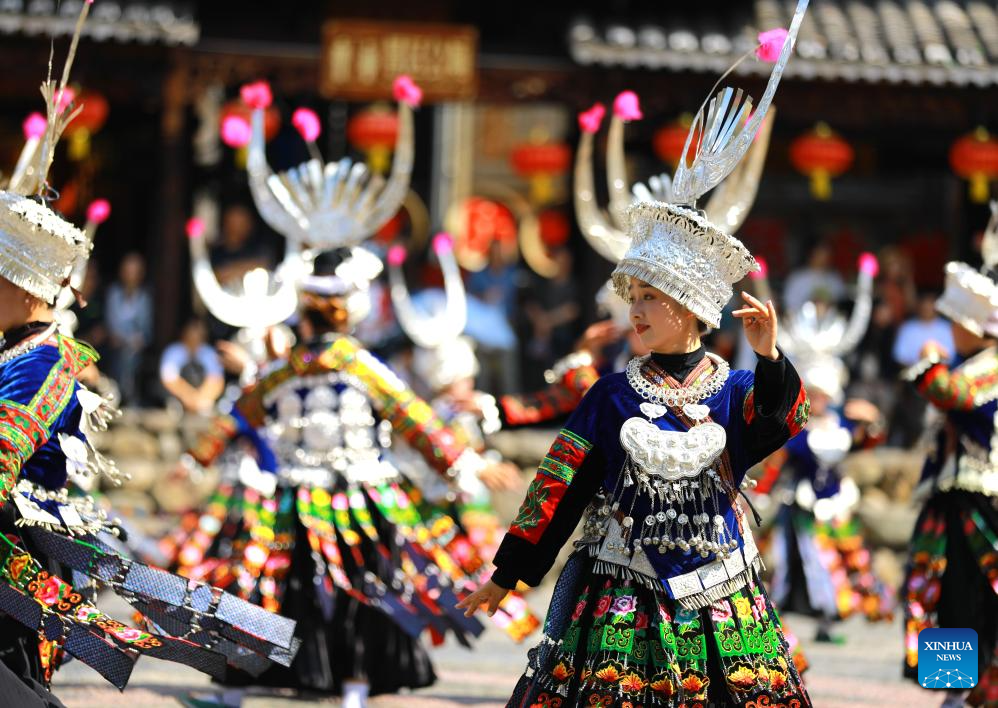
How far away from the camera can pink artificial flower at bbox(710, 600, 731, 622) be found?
16.0ft

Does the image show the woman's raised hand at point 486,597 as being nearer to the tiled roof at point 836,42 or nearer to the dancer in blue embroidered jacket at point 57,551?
the dancer in blue embroidered jacket at point 57,551

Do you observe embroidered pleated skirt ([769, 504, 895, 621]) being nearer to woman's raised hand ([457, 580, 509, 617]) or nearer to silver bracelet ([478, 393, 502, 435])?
silver bracelet ([478, 393, 502, 435])

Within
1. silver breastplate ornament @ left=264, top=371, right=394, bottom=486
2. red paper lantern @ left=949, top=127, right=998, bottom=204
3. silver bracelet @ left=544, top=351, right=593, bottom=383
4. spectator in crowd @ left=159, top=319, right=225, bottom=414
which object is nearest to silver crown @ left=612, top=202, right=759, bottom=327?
silver bracelet @ left=544, top=351, right=593, bottom=383

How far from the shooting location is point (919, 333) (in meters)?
13.7

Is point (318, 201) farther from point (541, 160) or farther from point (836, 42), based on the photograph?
point (541, 160)

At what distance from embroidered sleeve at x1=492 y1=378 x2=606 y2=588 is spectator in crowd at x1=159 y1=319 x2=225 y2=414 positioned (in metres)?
7.87

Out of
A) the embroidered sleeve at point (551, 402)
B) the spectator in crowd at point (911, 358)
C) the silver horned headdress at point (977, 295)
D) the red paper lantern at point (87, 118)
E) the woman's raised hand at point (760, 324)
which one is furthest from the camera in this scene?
the spectator in crowd at point (911, 358)

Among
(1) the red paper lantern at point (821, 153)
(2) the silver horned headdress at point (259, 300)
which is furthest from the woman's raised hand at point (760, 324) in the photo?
(1) the red paper lantern at point (821, 153)

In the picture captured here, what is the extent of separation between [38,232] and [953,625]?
3.86 m

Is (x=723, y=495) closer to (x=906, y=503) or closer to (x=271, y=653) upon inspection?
(x=271, y=653)

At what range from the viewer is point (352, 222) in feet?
25.9

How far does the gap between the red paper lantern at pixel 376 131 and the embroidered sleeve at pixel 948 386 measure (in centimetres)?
842

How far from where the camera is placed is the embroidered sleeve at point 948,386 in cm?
706

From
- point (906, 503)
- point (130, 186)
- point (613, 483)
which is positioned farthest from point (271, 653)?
point (130, 186)
